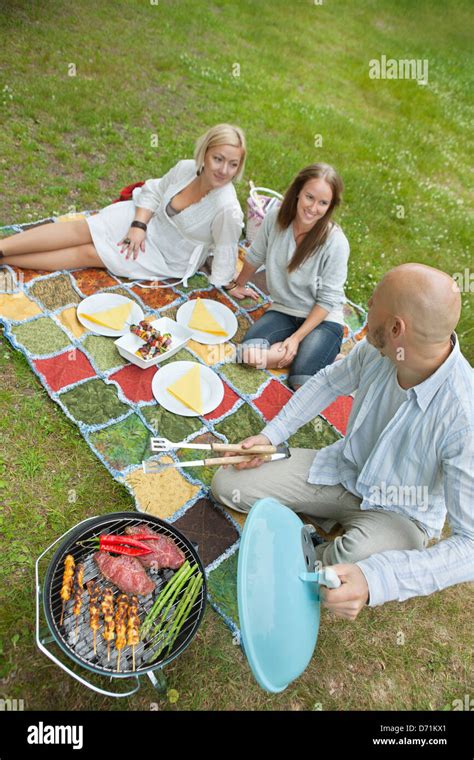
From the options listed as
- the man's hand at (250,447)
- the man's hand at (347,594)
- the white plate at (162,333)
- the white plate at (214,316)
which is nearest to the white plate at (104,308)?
the white plate at (162,333)

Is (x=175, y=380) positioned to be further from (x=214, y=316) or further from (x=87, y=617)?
(x=87, y=617)

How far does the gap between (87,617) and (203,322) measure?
2681mm

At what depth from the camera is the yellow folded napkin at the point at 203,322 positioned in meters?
4.39

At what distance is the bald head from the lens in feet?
6.61

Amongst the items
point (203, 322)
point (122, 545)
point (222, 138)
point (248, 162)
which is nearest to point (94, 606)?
point (122, 545)

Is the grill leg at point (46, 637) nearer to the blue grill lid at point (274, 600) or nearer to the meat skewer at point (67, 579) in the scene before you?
the meat skewer at point (67, 579)

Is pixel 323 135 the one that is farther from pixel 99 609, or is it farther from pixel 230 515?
pixel 99 609

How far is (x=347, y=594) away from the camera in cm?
213

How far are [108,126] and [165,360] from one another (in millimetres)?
3953

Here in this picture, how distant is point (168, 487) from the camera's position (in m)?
3.35

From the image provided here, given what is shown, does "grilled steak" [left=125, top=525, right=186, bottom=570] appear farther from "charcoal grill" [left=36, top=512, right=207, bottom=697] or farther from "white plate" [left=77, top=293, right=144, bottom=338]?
"white plate" [left=77, top=293, right=144, bottom=338]

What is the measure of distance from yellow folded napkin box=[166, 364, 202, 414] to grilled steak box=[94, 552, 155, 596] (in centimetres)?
147

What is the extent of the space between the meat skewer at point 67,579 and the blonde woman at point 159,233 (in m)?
2.88

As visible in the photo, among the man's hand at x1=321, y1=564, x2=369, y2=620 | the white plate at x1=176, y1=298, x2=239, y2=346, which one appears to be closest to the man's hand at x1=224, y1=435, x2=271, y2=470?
the man's hand at x1=321, y1=564, x2=369, y2=620
